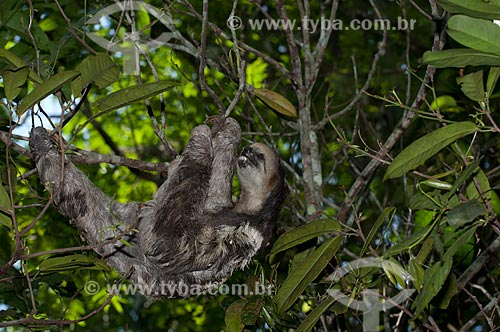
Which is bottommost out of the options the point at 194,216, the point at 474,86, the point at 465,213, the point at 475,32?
the point at 465,213

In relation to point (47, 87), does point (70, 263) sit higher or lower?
lower

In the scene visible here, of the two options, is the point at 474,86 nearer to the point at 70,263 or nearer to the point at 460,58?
the point at 460,58

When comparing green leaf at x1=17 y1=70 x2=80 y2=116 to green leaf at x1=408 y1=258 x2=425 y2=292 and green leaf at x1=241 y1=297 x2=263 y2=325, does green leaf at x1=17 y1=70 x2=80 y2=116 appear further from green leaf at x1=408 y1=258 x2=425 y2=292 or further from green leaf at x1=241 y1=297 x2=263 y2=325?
green leaf at x1=408 y1=258 x2=425 y2=292

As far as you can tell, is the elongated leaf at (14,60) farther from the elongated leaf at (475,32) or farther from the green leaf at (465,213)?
the green leaf at (465,213)

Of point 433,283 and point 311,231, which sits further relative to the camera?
point 311,231

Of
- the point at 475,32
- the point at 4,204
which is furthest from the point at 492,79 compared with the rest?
the point at 4,204

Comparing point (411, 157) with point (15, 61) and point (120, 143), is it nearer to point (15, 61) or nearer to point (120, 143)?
point (15, 61)

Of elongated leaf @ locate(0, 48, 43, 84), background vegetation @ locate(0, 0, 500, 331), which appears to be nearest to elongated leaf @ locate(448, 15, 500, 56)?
background vegetation @ locate(0, 0, 500, 331)

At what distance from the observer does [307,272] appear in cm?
375

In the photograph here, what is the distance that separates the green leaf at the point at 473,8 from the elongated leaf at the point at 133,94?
1505mm

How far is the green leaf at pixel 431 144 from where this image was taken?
11.0 feet

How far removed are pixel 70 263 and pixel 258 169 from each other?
68.2 inches

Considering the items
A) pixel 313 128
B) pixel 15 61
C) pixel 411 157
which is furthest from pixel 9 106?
pixel 313 128

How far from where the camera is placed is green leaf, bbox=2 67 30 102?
11.0ft
